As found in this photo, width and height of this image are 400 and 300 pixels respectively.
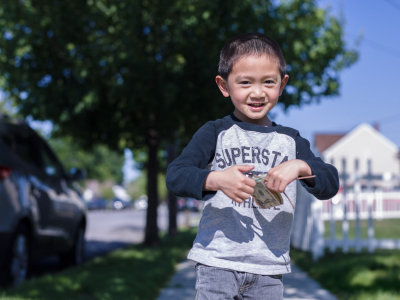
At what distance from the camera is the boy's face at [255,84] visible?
2221 mm

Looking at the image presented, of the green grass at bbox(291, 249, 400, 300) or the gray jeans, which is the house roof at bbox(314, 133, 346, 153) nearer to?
the green grass at bbox(291, 249, 400, 300)

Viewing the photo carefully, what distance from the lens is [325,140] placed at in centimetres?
6159

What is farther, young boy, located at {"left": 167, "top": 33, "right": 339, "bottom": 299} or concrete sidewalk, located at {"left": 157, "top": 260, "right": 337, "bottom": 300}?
concrete sidewalk, located at {"left": 157, "top": 260, "right": 337, "bottom": 300}

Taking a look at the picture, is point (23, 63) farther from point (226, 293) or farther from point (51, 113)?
point (226, 293)

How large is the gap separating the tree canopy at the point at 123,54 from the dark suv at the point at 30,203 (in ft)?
6.65

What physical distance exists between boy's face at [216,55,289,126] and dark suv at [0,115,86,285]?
418cm

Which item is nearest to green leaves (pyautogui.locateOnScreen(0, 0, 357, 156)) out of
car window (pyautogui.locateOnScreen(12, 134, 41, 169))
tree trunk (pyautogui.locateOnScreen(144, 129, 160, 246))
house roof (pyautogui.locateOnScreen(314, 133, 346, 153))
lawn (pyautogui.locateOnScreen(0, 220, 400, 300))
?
tree trunk (pyautogui.locateOnScreen(144, 129, 160, 246))

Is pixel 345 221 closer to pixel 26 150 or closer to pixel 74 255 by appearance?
pixel 74 255

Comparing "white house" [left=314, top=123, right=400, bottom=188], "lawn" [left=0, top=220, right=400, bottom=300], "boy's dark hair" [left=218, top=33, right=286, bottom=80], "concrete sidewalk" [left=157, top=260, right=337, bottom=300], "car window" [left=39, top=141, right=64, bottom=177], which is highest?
"white house" [left=314, top=123, right=400, bottom=188]

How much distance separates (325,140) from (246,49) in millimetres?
60806

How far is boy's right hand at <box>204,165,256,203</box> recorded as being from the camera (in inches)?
73.2

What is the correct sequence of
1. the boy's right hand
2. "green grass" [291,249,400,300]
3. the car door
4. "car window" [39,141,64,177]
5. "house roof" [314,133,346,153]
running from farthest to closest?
1. "house roof" [314,133,346,153]
2. "car window" [39,141,64,177]
3. the car door
4. "green grass" [291,249,400,300]
5. the boy's right hand

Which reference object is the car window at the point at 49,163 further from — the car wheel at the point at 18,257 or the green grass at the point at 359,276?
the green grass at the point at 359,276

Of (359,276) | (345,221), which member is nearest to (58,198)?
(359,276)
